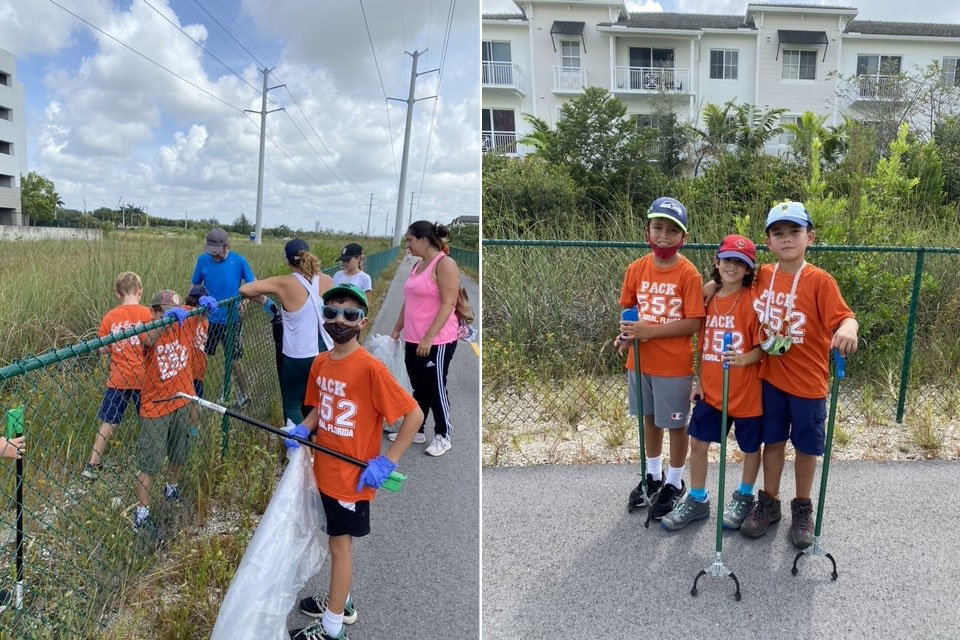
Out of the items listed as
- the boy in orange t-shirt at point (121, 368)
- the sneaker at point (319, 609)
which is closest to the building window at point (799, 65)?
the boy in orange t-shirt at point (121, 368)

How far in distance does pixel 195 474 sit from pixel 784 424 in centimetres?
351

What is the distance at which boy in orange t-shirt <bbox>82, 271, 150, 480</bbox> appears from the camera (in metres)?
3.93

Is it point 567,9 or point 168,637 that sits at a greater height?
point 567,9

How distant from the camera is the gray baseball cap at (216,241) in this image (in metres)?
6.89

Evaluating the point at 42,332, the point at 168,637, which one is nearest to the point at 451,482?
the point at 168,637

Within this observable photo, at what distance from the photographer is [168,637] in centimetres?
298

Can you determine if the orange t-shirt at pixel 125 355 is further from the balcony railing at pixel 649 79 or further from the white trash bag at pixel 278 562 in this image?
the balcony railing at pixel 649 79

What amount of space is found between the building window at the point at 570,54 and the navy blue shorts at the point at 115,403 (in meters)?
38.1

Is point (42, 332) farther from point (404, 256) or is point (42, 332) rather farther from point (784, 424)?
point (404, 256)

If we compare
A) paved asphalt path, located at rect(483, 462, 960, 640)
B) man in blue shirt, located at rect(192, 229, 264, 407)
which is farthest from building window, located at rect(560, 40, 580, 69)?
paved asphalt path, located at rect(483, 462, 960, 640)

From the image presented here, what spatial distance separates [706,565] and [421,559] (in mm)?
1562

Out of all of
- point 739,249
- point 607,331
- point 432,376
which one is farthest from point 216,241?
point 739,249

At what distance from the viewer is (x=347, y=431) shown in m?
3.14

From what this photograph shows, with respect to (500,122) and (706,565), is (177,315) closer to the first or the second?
(706,565)
